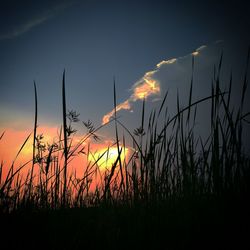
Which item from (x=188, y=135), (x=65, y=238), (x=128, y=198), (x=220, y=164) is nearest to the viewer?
(x=65, y=238)

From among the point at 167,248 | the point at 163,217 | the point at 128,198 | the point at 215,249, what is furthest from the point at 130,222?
the point at 128,198

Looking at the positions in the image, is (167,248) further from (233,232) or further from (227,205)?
(227,205)

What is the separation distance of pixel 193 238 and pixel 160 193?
74 cm

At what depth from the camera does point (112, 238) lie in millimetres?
922

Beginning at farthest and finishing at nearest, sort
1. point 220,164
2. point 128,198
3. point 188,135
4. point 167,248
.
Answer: point 188,135, point 128,198, point 220,164, point 167,248

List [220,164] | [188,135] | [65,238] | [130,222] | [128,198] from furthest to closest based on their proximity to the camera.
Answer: [188,135] → [128,198] → [220,164] → [130,222] → [65,238]

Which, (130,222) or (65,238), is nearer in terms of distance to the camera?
(65,238)

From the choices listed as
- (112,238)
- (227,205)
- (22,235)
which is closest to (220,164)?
(227,205)

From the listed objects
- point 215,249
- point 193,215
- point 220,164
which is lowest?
point 215,249

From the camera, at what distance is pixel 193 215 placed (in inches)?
44.2

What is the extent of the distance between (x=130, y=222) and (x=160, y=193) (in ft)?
2.01

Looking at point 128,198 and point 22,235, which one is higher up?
point 128,198

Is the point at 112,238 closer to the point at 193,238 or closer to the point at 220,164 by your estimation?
the point at 193,238

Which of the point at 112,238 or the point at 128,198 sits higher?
the point at 128,198
